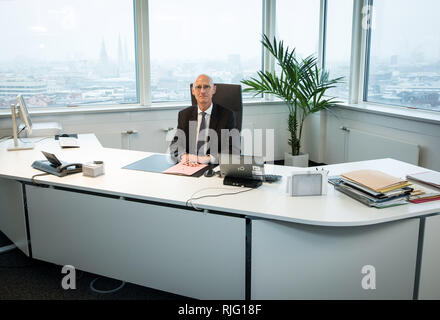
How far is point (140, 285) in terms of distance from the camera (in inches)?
107

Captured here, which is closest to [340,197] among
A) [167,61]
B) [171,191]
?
[171,191]

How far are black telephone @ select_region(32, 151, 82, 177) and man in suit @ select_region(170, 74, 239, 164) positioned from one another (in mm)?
715

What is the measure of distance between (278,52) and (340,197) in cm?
293

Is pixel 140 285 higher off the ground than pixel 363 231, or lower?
lower

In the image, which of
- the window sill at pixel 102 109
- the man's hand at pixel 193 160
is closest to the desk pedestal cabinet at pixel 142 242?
the man's hand at pixel 193 160

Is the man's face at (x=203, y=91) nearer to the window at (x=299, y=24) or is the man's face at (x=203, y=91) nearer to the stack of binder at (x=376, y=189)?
the stack of binder at (x=376, y=189)

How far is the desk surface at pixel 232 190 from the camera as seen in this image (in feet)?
7.09

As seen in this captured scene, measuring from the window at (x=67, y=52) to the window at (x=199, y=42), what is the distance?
0.30m

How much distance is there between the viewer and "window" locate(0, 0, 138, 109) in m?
4.51

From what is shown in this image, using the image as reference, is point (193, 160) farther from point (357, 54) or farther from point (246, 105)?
point (357, 54)

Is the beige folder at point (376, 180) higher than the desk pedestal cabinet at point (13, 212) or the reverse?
higher

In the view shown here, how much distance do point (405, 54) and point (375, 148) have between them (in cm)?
96
